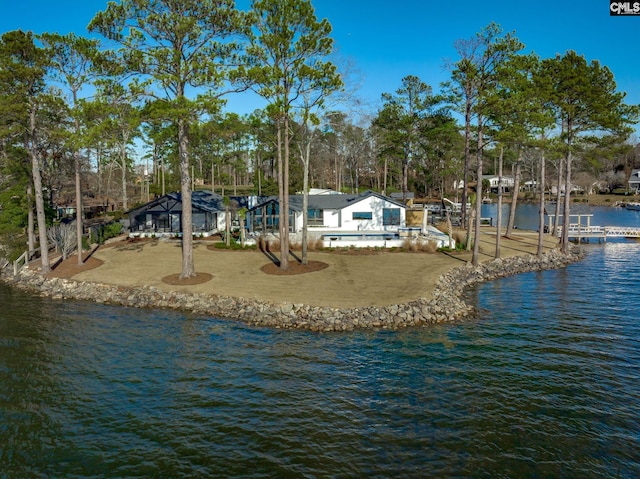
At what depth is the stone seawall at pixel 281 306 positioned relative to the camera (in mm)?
18547

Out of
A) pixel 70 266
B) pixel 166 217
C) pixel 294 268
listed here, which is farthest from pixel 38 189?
pixel 294 268

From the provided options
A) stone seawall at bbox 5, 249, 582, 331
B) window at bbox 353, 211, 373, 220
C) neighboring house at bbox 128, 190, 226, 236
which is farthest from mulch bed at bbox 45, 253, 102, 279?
window at bbox 353, 211, 373, 220

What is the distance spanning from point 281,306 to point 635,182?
115 m

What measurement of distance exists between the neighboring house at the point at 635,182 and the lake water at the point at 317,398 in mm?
104051

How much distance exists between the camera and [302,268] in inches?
1054

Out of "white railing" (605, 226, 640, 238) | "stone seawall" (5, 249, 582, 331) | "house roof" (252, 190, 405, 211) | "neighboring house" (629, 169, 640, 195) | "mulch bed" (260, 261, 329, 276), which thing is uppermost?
"neighboring house" (629, 169, 640, 195)

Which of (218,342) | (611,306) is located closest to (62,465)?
(218,342)

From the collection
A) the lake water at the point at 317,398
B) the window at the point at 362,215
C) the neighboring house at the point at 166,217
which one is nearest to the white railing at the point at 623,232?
the window at the point at 362,215

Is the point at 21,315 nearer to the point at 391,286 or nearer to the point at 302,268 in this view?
the point at 302,268

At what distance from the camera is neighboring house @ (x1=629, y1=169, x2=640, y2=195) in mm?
104012

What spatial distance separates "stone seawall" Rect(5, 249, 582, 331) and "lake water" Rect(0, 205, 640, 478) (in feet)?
2.67

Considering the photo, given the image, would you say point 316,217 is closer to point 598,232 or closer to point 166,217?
point 166,217

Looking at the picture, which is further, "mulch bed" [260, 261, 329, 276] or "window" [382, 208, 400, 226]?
"window" [382, 208, 400, 226]

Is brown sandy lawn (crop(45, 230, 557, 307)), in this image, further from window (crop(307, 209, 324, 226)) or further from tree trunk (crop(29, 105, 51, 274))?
window (crop(307, 209, 324, 226))
